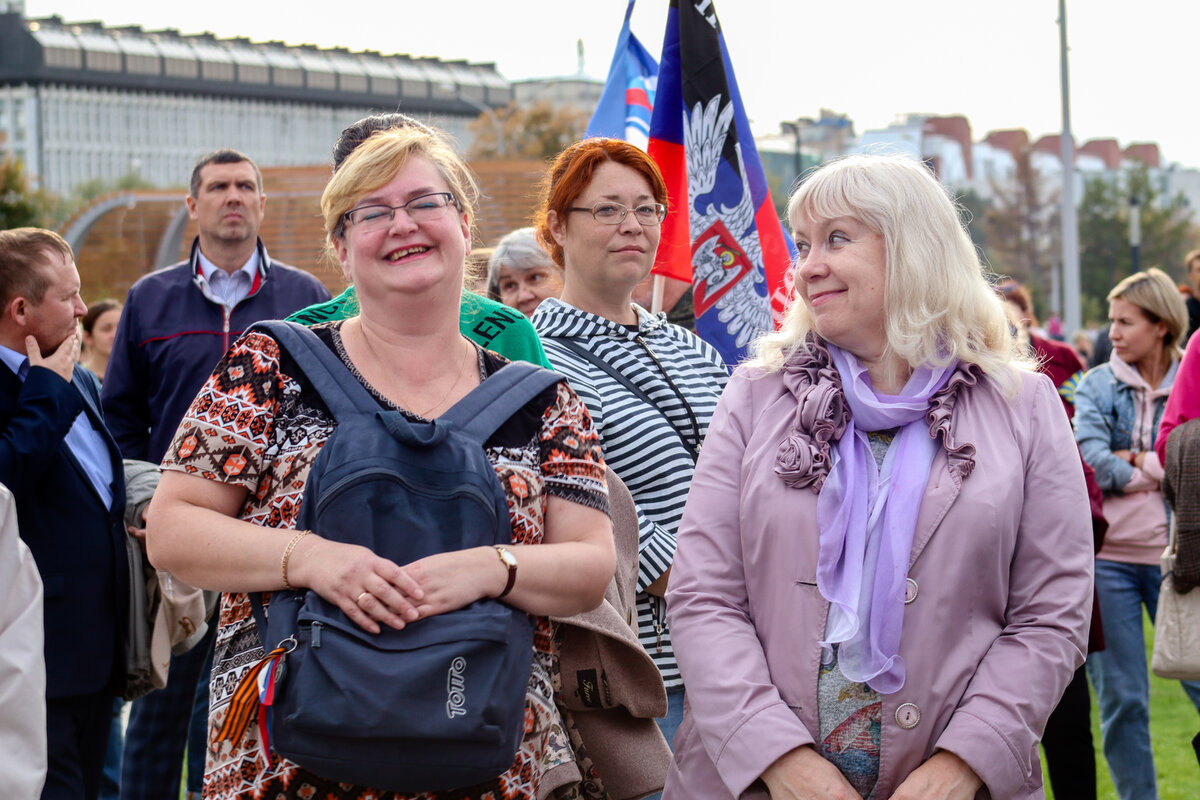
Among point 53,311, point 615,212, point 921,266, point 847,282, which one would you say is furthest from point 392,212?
point 53,311

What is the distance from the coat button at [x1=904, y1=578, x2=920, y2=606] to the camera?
266 centimetres

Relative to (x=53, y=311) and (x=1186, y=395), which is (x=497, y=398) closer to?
(x=53, y=311)

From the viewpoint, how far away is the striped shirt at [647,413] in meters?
3.67

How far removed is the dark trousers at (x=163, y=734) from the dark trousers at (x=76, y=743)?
94 cm

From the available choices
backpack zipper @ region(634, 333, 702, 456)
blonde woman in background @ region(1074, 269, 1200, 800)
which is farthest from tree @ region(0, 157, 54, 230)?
backpack zipper @ region(634, 333, 702, 456)

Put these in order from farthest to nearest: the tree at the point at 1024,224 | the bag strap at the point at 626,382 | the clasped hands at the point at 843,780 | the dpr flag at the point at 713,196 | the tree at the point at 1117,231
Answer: the tree at the point at 1024,224 → the tree at the point at 1117,231 → the dpr flag at the point at 713,196 → the bag strap at the point at 626,382 → the clasped hands at the point at 843,780

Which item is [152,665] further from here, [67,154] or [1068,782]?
[67,154]

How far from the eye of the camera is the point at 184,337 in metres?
5.26

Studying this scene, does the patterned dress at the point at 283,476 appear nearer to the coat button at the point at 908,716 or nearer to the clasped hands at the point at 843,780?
the clasped hands at the point at 843,780

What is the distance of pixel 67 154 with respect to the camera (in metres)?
108

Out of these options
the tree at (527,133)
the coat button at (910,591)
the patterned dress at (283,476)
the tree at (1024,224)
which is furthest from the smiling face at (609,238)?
the tree at (1024,224)

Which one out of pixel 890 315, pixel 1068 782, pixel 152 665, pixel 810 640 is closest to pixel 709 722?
pixel 810 640

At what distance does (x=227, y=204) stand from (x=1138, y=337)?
4.14m

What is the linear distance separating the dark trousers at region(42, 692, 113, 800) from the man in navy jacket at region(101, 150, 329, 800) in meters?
0.97
